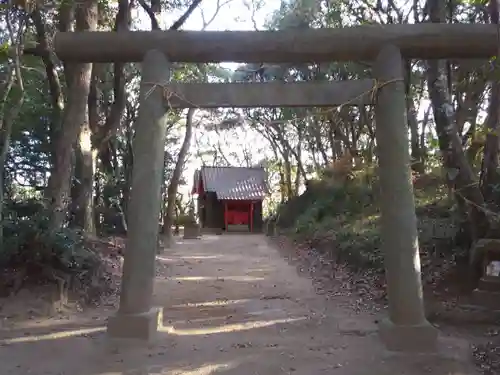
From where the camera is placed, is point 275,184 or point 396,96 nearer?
point 396,96

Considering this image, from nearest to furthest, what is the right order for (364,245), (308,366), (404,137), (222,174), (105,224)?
(308,366) → (404,137) → (364,245) → (105,224) → (222,174)

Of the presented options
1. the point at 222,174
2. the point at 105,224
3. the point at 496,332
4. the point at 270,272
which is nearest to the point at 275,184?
the point at 222,174

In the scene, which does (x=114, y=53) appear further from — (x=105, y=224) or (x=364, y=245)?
(x=105, y=224)

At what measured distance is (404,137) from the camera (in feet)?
17.1

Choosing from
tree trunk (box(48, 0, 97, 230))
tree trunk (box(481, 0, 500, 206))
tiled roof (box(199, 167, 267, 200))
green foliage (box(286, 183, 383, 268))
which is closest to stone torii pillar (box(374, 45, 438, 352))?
tree trunk (box(481, 0, 500, 206))

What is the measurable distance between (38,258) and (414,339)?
4983mm

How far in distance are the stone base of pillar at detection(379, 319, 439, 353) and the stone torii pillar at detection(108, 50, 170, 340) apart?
238 cm

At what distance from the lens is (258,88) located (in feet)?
17.7

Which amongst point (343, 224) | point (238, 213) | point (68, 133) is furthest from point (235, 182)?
point (68, 133)

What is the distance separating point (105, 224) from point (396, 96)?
466 inches

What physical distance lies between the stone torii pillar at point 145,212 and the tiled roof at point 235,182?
23544 mm

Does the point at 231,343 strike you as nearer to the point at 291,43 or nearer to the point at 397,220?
the point at 397,220

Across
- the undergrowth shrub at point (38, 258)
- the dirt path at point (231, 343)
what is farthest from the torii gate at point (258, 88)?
the undergrowth shrub at point (38, 258)

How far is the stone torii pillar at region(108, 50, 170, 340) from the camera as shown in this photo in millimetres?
5160
